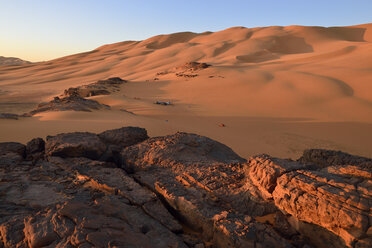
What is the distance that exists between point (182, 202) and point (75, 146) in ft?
7.08

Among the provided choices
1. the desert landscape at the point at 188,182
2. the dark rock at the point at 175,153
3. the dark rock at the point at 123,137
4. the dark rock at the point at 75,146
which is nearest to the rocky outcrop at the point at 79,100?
the desert landscape at the point at 188,182

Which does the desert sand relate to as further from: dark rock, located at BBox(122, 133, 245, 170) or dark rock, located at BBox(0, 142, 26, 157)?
dark rock, located at BBox(122, 133, 245, 170)

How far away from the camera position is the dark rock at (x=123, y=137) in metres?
4.39

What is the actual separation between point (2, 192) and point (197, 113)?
7.28m

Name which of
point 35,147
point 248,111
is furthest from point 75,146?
point 248,111

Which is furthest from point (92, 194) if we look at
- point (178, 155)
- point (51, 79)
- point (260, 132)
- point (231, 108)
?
point (51, 79)

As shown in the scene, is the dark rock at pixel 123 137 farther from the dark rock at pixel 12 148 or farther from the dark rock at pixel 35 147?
the dark rock at pixel 12 148

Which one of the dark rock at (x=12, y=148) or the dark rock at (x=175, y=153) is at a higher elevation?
the dark rock at (x=12, y=148)

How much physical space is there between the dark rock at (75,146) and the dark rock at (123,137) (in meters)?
0.33

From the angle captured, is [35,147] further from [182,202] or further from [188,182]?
[182,202]

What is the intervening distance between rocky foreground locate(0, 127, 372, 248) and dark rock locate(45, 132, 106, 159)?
0.11 ft

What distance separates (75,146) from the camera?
12.3 feet

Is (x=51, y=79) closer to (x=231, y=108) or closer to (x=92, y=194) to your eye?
(x=231, y=108)

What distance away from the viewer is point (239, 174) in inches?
116
